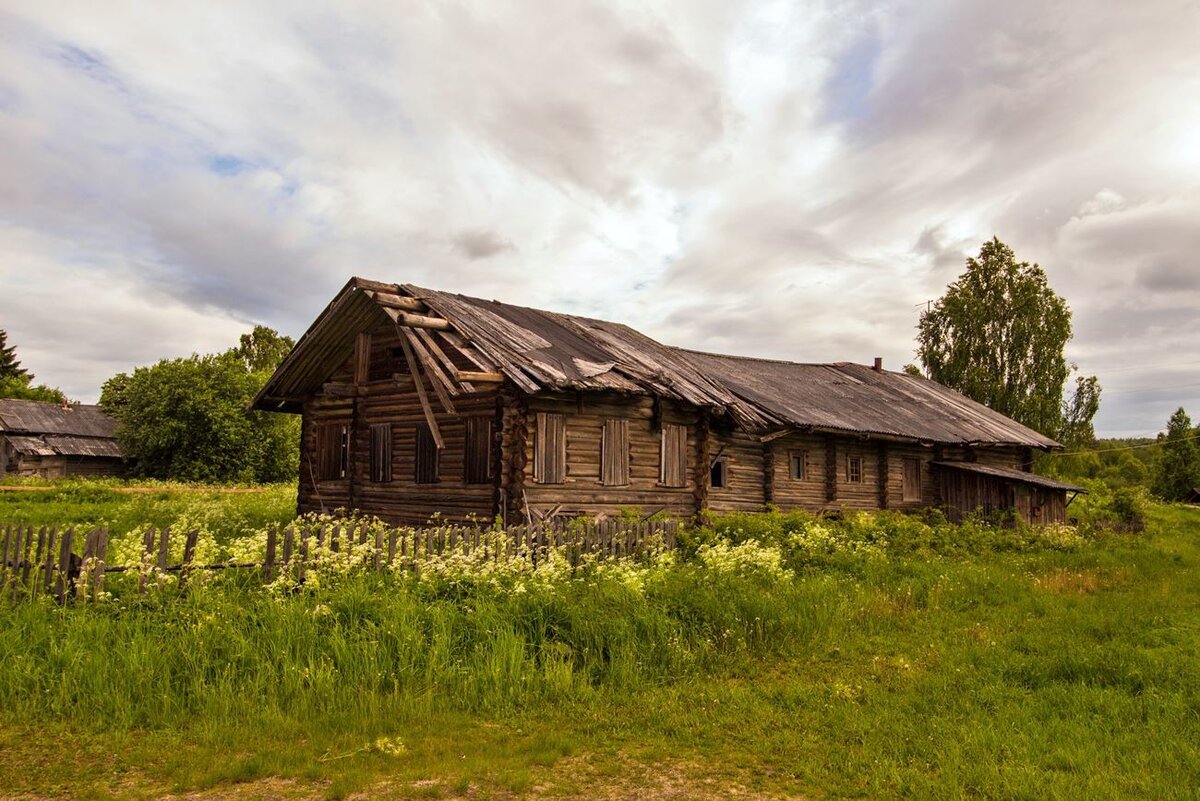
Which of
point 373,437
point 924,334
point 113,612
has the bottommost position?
point 113,612

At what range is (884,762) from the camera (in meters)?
5.70

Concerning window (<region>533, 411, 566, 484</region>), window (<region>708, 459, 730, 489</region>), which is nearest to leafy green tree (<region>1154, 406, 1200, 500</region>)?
window (<region>708, 459, 730, 489</region>)

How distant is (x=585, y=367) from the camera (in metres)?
17.2

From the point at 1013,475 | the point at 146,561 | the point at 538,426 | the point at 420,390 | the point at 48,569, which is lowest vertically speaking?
the point at 48,569

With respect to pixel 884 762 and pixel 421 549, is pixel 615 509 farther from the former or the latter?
pixel 884 762

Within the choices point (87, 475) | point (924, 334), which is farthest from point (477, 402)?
point (87, 475)

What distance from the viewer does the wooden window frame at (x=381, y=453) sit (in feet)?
62.1

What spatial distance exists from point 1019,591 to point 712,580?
18.6ft

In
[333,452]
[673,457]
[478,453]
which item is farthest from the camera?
[333,452]

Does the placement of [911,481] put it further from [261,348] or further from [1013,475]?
[261,348]

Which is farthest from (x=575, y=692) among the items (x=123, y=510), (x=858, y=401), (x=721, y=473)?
(x=858, y=401)

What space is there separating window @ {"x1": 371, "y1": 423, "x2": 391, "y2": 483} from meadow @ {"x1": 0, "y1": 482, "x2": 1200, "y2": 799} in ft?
31.6

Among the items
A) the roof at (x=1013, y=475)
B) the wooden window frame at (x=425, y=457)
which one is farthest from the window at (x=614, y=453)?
the roof at (x=1013, y=475)

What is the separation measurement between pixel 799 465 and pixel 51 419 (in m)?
51.7
